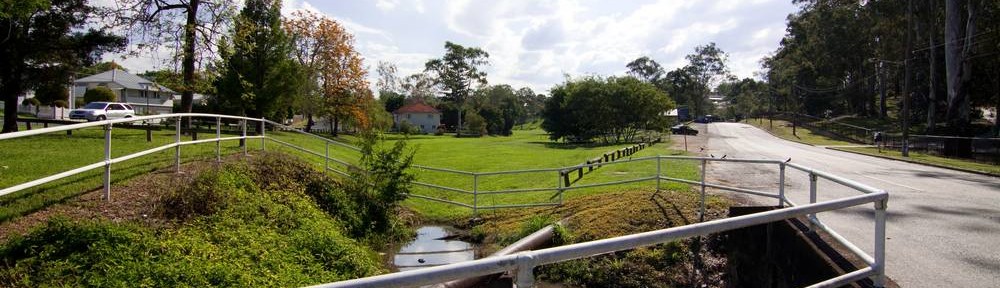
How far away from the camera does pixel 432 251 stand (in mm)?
12031

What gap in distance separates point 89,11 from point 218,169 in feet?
59.6

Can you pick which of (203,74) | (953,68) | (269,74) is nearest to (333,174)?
(203,74)

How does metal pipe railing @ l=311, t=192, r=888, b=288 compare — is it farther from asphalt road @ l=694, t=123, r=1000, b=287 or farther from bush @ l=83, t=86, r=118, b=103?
bush @ l=83, t=86, r=118, b=103

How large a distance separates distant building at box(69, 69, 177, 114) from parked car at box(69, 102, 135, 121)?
23.9 m

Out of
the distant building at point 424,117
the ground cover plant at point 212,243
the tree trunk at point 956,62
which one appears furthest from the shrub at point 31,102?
the tree trunk at point 956,62

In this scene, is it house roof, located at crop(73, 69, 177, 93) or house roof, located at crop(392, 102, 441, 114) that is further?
house roof, located at crop(392, 102, 441, 114)

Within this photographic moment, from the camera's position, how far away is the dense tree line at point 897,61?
107 feet

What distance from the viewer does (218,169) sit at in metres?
9.75

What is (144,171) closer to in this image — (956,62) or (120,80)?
(956,62)

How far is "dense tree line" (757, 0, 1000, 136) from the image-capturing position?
107ft

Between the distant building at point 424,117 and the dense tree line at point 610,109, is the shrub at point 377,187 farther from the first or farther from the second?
the distant building at point 424,117

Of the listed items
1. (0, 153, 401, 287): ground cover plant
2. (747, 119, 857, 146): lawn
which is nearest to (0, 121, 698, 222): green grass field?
(0, 153, 401, 287): ground cover plant

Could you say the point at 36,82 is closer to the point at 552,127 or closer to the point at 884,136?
the point at 552,127

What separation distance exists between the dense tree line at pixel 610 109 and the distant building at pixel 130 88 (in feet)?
136
